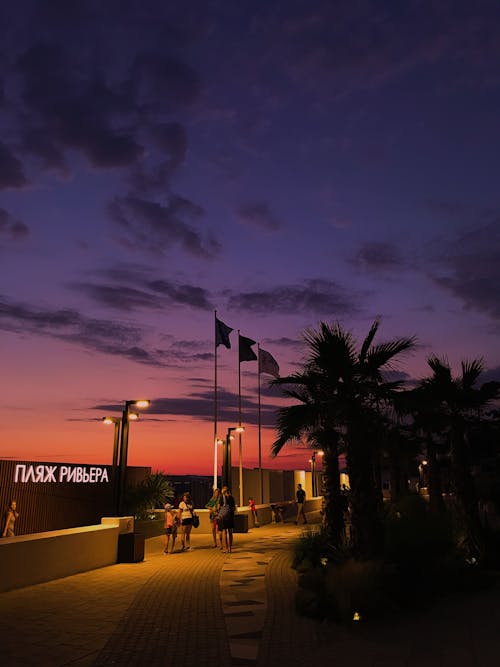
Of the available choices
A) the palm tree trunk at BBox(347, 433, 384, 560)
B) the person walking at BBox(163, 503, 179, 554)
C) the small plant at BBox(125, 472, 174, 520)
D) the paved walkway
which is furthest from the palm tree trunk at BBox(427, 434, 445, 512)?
the paved walkway

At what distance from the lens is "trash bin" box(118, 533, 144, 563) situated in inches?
523

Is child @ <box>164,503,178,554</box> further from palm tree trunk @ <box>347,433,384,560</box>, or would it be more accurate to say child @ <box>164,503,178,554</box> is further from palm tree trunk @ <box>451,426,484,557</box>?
palm tree trunk @ <box>451,426,484,557</box>

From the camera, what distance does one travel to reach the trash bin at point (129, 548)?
13.3 meters

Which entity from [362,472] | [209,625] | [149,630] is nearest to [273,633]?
[209,625]

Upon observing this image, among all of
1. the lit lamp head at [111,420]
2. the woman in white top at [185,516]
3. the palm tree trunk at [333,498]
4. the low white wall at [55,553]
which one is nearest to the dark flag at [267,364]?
the lit lamp head at [111,420]

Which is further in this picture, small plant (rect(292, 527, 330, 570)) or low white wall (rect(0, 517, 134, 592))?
small plant (rect(292, 527, 330, 570))

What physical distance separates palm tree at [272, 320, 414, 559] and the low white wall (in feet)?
16.3

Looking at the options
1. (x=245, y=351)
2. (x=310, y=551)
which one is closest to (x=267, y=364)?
(x=245, y=351)

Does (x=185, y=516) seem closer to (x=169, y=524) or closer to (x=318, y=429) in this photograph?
(x=169, y=524)

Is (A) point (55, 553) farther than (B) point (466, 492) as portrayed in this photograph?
No

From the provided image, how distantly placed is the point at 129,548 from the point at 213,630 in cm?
693

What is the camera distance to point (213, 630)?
7.01 meters

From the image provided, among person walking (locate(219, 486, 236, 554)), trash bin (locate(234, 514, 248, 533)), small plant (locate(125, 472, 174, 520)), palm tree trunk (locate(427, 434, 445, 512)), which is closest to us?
person walking (locate(219, 486, 236, 554))

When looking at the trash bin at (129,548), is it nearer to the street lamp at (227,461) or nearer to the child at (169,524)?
the child at (169,524)
